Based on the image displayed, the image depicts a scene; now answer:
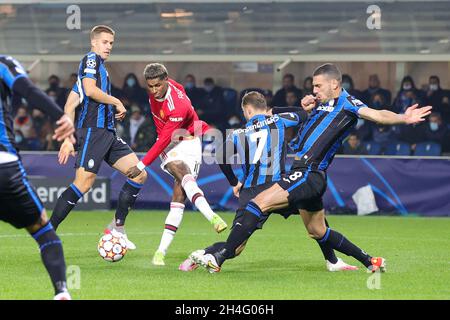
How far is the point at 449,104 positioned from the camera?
1880 centimetres

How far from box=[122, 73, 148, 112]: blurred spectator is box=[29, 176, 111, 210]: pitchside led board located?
9.36 ft

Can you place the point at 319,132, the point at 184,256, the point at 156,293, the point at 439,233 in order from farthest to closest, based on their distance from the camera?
the point at 439,233
the point at 184,256
the point at 319,132
the point at 156,293

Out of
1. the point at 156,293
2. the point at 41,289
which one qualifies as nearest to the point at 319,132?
the point at 156,293

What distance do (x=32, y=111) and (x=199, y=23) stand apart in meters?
3.75

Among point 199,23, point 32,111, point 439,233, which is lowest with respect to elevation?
point 439,233

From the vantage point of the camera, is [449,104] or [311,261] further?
[449,104]

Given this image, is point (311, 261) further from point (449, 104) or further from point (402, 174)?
point (449, 104)

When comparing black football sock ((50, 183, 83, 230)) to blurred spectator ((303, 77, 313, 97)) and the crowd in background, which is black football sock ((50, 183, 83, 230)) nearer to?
the crowd in background

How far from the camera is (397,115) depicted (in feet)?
28.1

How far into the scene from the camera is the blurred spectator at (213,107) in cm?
1928

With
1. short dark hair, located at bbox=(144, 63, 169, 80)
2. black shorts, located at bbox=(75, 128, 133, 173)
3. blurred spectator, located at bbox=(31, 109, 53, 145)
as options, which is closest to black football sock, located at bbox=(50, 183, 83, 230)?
black shorts, located at bbox=(75, 128, 133, 173)

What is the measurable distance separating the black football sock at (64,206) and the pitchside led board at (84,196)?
6.44 metres

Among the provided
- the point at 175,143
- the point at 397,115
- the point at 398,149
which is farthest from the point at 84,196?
the point at 397,115

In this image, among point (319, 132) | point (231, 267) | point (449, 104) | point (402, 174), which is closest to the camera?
point (319, 132)
